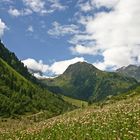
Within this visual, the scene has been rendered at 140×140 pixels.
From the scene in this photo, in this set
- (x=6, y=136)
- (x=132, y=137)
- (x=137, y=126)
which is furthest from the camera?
(x=6, y=136)

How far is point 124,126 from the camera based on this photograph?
75.0 ft

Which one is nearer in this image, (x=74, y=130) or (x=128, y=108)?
(x=74, y=130)

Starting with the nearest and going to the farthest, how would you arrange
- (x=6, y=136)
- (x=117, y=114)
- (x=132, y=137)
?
(x=132, y=137) → (x=117, y=114) → (x=6, y=136)

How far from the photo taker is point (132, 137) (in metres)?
18.6

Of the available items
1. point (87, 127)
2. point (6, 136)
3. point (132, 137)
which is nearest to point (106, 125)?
point (87, 127)

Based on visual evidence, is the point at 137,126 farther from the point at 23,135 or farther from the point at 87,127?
the point at 23,135

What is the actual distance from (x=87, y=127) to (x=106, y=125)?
1.53 metres

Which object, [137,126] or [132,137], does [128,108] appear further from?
[132,137]

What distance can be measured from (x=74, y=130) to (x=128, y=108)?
492 cm

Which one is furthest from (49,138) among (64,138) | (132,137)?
(132,137)

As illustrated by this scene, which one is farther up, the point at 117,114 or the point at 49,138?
the point at 117,114

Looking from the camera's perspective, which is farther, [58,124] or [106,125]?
[58,124]

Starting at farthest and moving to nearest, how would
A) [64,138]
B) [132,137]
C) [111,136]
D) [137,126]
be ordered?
[64,138] → [137,126] → [111,136] → [132,137]

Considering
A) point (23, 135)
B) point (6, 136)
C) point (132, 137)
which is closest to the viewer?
point (132, 137)
